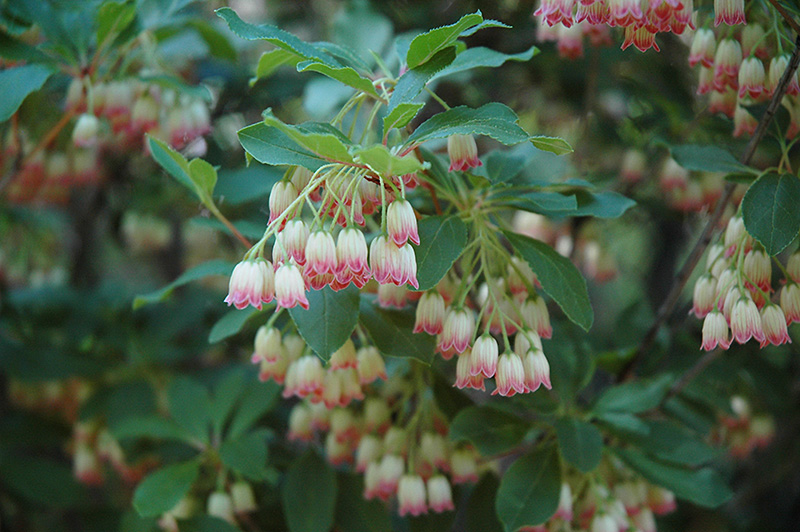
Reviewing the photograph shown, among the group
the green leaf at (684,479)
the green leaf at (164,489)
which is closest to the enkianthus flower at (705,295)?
the green leaf at (684,479)

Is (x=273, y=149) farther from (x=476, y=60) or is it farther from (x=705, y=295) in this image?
(x=705, y=295)

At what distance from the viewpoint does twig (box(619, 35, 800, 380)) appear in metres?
1.08

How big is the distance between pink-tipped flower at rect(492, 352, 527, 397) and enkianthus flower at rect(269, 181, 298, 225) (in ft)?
1.32

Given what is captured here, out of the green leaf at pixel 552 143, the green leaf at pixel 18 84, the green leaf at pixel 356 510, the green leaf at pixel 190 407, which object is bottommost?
the green leaf at pixel 356 510

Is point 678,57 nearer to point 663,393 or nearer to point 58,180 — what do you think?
point 663,393

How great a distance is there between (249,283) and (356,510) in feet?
2.55

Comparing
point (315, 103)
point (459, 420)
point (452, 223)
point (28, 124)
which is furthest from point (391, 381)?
point (28, 124)

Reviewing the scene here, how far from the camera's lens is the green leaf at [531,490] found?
1207 millimetres

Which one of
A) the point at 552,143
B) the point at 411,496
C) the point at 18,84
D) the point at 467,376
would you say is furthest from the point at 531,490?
the point at 18,84

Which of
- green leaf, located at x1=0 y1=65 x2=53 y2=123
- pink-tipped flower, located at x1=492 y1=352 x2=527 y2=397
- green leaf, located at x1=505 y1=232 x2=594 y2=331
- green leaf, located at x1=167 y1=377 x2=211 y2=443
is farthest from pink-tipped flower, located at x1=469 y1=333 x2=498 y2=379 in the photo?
green leaf, located at x1=0 y1=65 x2=53 y2=123

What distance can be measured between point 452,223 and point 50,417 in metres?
1.89

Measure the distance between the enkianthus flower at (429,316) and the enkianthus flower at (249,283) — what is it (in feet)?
0.84

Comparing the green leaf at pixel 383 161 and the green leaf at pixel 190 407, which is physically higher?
the green leaf at pixel 383 161

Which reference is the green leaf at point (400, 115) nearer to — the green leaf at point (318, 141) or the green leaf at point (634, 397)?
the green leaf at point (318, 141)
